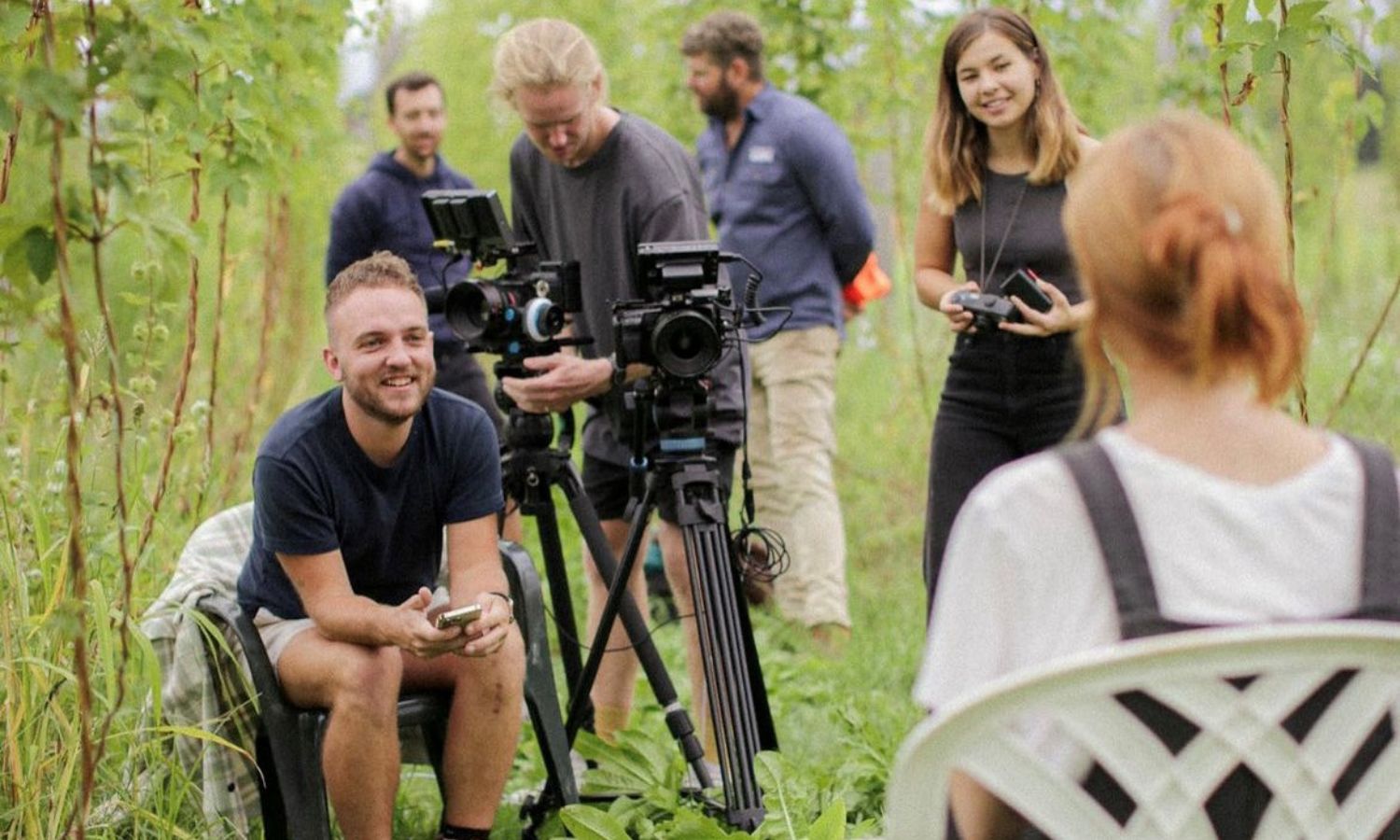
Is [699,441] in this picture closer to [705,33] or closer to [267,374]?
[705,33]

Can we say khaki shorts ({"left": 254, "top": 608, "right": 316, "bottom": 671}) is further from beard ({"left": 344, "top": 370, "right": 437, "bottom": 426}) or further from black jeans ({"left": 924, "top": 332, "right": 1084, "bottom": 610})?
black jeans ({"left": 924, "top": 332, "right": 1084, "bottom": 610})

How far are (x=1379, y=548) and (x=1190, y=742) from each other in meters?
0.28

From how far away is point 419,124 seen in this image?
586 centimetres

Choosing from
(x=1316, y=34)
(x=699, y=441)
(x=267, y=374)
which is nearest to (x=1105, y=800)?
(x=699, y=441)

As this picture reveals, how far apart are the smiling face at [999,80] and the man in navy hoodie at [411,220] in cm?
214

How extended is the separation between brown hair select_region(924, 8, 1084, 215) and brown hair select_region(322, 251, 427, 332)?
3.78 feet

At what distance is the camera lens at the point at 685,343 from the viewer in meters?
3.47

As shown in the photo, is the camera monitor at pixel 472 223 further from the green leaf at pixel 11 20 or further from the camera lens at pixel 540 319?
the green leaf at pixel 11 20

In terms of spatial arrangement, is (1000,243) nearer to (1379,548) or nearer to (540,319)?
(540,319)

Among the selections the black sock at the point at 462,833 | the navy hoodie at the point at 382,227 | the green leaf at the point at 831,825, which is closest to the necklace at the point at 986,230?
the green leaf at the point at 831,825

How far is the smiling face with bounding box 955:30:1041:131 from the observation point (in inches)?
146

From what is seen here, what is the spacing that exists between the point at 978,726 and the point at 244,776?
7.30 ft

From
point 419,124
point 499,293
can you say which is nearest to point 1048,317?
point 499,293

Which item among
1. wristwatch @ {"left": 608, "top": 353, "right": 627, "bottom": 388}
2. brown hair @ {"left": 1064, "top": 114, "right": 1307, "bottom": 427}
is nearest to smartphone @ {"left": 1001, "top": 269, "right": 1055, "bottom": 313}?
wristwatch @ {"left": 608, "top": 353, "right": 627, "bottom": 388}
